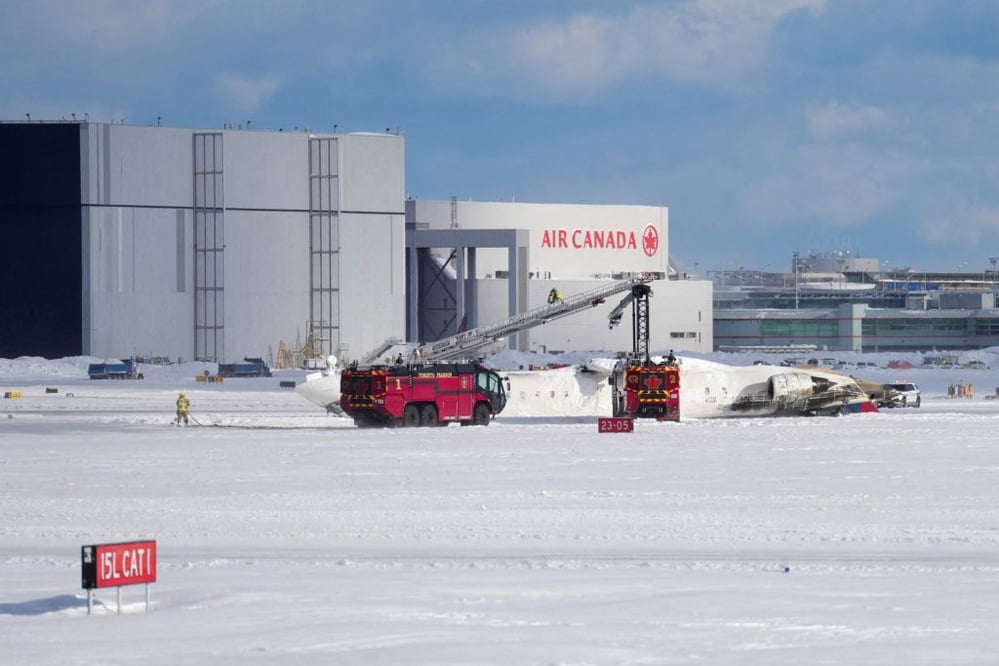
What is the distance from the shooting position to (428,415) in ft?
174

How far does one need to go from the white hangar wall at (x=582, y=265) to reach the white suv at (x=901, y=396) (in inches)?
2419

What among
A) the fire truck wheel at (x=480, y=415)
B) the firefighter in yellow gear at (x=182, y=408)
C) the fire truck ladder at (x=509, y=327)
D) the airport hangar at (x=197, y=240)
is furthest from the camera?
the airport hangar at (x=197, y=240)

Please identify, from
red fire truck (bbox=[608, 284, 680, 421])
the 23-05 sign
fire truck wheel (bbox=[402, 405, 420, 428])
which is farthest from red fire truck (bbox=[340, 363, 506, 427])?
the 23-05 sign

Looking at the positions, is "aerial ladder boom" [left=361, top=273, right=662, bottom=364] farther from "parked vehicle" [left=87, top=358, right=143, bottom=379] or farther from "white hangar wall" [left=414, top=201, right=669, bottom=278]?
"white hangar wall" [left=414, top=201, right=669, bottom=278]

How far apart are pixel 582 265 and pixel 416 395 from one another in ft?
294

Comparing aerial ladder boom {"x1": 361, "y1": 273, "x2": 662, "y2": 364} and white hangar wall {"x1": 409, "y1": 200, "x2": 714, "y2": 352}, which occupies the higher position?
white hangar wall {"x1": 409, "y1": 200, "x2": 714, "y2": 352}

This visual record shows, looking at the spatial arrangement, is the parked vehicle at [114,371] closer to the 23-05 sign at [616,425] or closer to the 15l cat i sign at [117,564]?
the 23-05 sign at [616,425]

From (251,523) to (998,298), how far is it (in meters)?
169

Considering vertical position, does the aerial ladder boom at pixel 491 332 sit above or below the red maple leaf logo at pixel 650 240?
below

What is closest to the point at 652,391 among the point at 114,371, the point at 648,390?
the point at 648,390

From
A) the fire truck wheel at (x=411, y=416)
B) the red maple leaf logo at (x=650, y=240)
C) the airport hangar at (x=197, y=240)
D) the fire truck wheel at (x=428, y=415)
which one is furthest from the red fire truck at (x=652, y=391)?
the red maple leaf logo at (x=650, y=240)

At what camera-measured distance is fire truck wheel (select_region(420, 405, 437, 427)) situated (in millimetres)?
53000

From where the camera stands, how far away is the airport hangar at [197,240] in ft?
360

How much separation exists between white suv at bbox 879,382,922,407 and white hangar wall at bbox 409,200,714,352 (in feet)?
202
